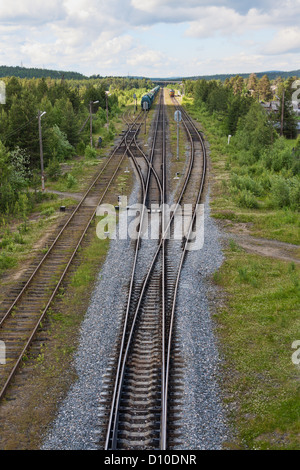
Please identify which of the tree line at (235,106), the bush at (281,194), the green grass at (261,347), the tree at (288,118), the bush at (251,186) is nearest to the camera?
the green grass at (261,347)

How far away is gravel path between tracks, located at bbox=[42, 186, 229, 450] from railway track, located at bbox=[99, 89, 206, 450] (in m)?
0.28

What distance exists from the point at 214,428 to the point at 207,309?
5185 mm

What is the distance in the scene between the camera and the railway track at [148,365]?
338 inches

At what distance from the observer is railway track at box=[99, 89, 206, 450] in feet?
28.1

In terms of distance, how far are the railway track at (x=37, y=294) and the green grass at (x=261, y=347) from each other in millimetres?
5291

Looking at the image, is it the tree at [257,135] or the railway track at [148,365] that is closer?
the railway track at [148,365]

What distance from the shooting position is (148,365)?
35.5 feet

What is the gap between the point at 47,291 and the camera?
1504cm

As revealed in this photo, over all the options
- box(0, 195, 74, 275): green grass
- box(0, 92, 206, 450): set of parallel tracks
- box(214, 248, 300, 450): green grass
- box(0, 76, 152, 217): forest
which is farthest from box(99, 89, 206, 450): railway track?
box(0, 76, 152, 217): forest

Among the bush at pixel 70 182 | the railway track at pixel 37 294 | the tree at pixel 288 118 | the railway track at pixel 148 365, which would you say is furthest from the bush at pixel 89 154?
the tree at pixel 288 118

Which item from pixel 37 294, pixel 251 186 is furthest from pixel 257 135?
pixel 37 294

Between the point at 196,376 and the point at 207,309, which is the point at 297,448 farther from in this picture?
the point at 207,309

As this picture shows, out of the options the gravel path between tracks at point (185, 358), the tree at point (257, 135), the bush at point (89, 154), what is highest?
the tree at point (257, 135)

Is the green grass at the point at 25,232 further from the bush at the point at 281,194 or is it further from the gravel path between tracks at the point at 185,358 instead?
the bush at the point at 281,194
